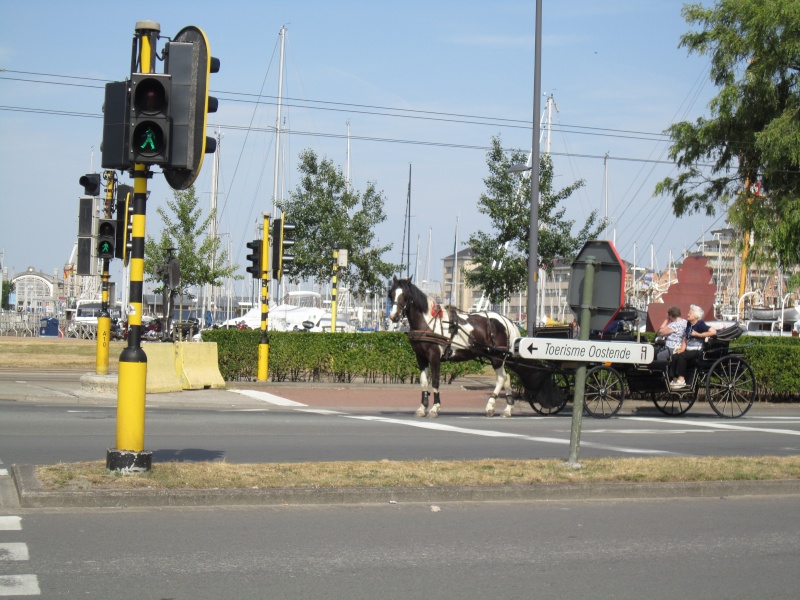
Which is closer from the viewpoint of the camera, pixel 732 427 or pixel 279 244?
pixel 732 427

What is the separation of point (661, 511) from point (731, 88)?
21.3 metres

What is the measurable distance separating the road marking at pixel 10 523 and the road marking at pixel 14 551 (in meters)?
0.47

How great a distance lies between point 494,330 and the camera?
18.5 m

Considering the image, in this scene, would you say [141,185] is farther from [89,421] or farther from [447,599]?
[89,421]

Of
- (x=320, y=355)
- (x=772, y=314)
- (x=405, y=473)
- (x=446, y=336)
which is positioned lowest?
(x=405, y=473)

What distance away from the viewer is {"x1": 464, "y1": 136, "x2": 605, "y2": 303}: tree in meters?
31.5

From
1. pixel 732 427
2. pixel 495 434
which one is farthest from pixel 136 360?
pixel 732 427

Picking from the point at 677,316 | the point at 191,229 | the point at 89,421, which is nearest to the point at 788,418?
the point at 677,316

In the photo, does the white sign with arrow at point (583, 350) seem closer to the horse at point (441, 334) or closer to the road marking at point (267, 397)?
the horse at point (441, 334)

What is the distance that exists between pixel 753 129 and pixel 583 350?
20359 millimetres

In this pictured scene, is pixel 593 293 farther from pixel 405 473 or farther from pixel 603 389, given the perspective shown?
pixel 603 389

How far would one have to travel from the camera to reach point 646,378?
18.8 meters

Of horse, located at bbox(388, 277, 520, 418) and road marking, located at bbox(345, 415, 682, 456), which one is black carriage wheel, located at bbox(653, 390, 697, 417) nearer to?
horse, located at bbox(388, 277, 520, 418)

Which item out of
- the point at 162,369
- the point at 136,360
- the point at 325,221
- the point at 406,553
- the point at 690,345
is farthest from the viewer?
the point at 325,221
